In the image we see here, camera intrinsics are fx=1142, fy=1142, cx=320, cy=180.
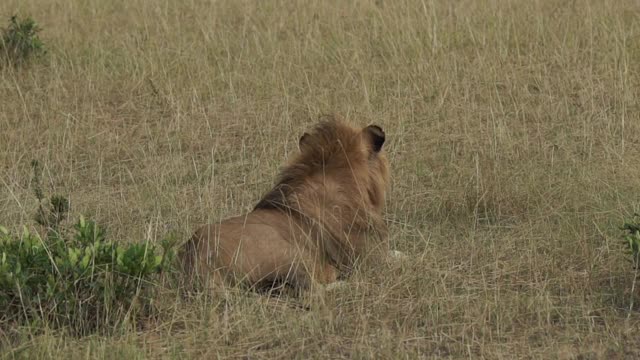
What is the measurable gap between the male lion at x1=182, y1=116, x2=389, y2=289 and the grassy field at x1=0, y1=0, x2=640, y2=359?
190 millimetres

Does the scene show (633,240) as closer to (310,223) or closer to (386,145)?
(310,223)

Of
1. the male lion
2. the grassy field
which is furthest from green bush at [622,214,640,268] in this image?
the male lion

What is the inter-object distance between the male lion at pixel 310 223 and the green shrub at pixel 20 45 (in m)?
4.13

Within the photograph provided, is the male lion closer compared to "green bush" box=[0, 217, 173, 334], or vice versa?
"green bush" box=[0, 217, 173, 334]

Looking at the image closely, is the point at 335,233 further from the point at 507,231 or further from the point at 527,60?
the point at 527,60

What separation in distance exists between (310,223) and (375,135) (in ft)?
1.88

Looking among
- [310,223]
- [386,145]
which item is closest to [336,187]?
[310,223]

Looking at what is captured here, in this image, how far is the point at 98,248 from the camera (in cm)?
479

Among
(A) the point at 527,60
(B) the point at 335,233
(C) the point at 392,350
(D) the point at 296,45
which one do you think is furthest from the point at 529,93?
(C) the point at 392,350

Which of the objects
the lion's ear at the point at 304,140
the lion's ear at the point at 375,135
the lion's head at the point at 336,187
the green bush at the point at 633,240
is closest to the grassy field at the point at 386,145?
the green bush at the point at 633,240

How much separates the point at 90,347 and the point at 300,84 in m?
4.23

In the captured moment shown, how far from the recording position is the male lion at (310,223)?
502cm

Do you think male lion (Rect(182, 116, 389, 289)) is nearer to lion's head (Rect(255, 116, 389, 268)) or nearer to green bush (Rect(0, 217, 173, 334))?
A: lion's head (Rect(255, 116, 389, 268))

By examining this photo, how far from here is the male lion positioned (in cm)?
502
